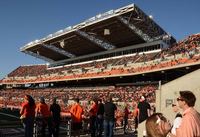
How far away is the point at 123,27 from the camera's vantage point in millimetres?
45938

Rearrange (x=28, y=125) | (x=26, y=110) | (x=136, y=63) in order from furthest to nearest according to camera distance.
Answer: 1. (x=136, y=63)
2. (x=28, y=125)
3. (x=26, y=110)

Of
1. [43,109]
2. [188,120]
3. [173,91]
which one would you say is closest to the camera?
[188,120]

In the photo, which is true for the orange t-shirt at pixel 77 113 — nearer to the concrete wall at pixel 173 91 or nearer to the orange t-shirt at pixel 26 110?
the orange t-shirt at pixel 26 110

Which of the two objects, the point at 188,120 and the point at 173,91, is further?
the point at 173,91

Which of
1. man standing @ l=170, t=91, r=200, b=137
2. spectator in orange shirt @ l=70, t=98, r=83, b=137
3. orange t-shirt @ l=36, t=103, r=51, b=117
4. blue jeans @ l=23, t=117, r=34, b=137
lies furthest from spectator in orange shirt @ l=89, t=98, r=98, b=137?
man standing @ l=170, t=91, r=200, b=137

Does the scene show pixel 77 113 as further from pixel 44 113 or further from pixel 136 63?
pixel 136 63

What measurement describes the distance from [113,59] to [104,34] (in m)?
5.14

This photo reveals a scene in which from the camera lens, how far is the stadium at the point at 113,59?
3712 centimetres

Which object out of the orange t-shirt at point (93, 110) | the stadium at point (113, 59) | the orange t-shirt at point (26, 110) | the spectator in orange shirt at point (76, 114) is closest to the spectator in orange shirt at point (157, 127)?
the orange t-shirt at point (26, 110)

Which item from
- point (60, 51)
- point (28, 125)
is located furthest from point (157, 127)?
point (60, 51)

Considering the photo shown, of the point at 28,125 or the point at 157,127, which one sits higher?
the point at 157,127

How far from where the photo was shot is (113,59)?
2090 inches

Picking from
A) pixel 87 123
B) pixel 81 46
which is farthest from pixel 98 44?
pixel 87 123

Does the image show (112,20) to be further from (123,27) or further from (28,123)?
(28,123)
